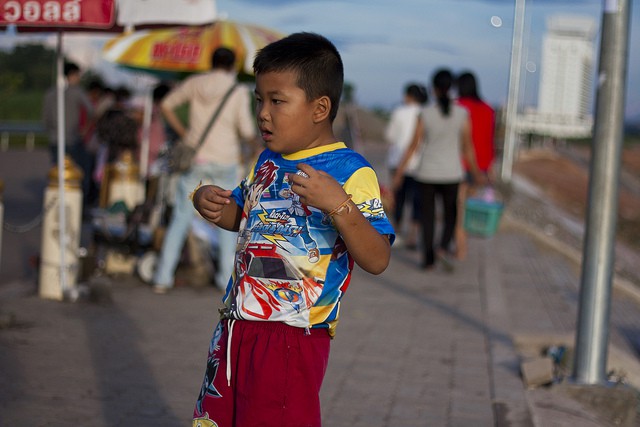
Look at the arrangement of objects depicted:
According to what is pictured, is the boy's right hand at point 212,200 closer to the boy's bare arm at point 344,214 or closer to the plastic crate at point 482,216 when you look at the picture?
the boy's bare arm at point 344,214

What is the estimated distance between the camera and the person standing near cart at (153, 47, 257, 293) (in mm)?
8242

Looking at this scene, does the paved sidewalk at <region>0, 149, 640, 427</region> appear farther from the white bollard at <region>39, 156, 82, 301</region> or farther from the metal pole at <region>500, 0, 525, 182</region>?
the metal pole at <region>500, 0, 525, 182</region>

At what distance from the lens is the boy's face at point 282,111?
286cm

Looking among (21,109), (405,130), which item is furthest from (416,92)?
(21,109)

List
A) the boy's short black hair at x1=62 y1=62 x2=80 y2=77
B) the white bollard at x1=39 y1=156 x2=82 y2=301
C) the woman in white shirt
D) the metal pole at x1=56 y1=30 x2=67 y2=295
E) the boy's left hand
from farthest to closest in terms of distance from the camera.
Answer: the boy's short black hair at x1=62 y1=62 x2=80 y2=77 < the woman in white shirt < the white bollard at x1=39 y1=156 x2=82 y2=301 < the metal pole at x1=56 y1=30 x2=67 y2=295 < the boy's left hand

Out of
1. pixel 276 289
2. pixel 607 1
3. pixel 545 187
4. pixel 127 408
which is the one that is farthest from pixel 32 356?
pixel 545 187

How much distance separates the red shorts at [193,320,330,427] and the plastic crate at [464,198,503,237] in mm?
7580

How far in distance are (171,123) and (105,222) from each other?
1.10 metres

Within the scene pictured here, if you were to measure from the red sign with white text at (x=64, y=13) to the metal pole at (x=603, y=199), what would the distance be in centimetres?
→ 329

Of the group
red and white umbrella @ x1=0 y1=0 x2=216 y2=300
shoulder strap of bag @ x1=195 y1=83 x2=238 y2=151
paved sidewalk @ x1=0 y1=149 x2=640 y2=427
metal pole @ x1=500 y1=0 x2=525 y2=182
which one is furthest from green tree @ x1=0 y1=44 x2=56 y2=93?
red and white umbrella @ x1=0 y1=0 x2=216 y2=300

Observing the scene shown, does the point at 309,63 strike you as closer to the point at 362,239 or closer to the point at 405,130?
the point at 362,239

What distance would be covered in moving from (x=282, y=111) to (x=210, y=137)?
546 cm

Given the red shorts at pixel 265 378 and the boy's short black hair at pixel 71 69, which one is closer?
the red shorts at pixel 265 378

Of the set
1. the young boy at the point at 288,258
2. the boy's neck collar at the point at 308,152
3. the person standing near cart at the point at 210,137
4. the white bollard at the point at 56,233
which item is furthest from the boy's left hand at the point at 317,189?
the person standing near cart at the point at 210,137
